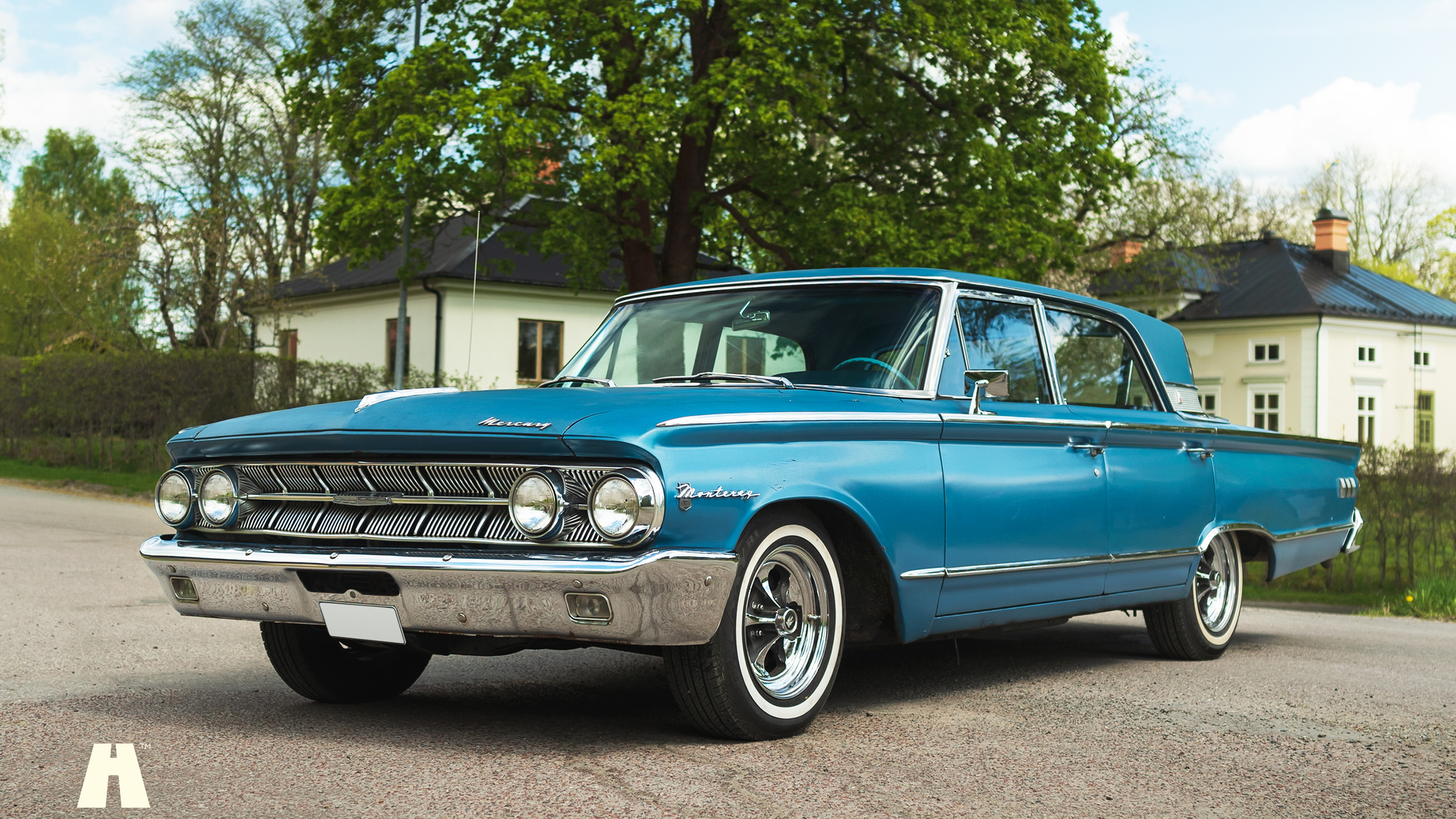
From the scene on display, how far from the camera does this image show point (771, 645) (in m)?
4.68

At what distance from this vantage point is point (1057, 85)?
77.8 ft

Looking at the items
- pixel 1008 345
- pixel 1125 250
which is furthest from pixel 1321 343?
pixel 1008 345

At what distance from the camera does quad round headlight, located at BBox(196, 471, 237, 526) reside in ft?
16.1

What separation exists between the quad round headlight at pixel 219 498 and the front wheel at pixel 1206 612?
437 cm

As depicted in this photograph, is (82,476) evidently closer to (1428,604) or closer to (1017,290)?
(1428,604)

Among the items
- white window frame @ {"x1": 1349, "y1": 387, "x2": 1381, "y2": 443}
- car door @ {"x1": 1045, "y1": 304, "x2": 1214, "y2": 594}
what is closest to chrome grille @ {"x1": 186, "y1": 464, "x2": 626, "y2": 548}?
car door @ {"x1": 1045, "y1": 304, "x2": 1214, "y2": 594}

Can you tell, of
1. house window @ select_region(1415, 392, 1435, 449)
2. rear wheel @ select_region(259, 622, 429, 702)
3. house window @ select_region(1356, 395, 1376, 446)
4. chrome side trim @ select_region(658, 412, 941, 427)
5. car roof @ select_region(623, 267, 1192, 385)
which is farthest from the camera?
house window @ select_region(1415, 392, 1435, 449)

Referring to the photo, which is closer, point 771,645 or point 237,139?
point 771,645

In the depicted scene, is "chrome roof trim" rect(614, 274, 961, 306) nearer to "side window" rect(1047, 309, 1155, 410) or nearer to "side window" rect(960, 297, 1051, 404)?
"side window" rect(960, 297, 1051, 404)

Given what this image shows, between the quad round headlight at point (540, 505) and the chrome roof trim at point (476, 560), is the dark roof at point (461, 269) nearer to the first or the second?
the chrome roof trim at point (476, 560)

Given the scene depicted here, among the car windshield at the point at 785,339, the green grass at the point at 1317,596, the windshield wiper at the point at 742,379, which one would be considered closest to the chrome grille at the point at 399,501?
the windshield wiper at the point at 742,379

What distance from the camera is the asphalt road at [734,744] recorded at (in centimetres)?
390

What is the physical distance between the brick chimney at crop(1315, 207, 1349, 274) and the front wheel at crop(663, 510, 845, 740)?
54.6 m

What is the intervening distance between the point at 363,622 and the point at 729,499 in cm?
123
